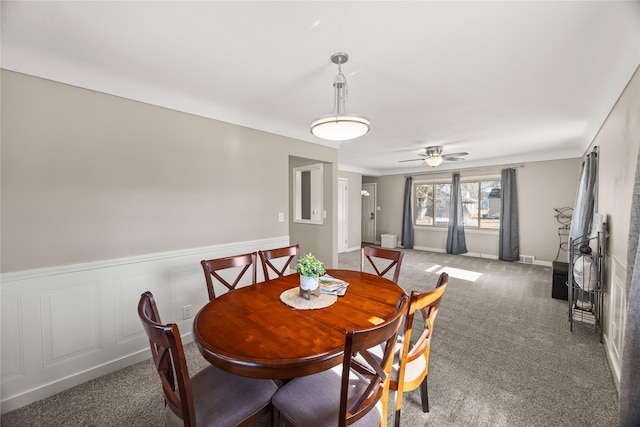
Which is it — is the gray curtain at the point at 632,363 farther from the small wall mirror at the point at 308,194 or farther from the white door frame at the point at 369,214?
the white door frame at the point at 369,214

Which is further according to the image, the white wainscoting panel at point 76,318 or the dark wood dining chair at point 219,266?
the dark wood dining chair at point 219,266

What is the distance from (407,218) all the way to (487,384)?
5.95 m

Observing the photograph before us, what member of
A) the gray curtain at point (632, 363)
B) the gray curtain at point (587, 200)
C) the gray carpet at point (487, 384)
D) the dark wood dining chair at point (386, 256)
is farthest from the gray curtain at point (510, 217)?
the gray curtain at point (632, 363)

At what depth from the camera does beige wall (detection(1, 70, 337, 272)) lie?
184cm

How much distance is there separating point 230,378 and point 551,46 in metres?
2.88

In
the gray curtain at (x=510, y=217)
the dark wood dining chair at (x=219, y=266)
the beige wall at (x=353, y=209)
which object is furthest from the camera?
the beige wall at (x=353, y=209)

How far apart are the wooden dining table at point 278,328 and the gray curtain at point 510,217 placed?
554 centimetres

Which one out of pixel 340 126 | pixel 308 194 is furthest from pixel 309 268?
pixel 308 194

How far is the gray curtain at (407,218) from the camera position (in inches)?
304

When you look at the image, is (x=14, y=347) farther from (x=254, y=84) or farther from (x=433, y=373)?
(x=433, y=373)

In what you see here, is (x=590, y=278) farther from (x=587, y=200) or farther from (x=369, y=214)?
(x=369, y=214)

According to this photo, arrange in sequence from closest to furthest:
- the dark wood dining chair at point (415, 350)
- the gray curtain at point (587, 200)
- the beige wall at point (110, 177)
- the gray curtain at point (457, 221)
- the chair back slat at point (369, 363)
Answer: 1. the chair back slat at point (369, 363)
2. the dark wood dining chair at point (415, 350)
3. the beige wall at point (110, 177)
4. the gray curtain at point (587, 200)
5. the gray curtain at point (457, 221)

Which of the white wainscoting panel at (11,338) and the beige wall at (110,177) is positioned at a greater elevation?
the beige wall at (110,177)

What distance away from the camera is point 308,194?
497 centimetres
